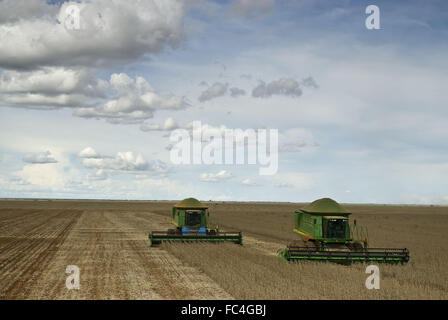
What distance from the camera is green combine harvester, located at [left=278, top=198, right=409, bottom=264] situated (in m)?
20.6

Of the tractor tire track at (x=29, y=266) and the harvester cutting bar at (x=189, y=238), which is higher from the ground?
the harvester cutting bar at (x=189, y=238)

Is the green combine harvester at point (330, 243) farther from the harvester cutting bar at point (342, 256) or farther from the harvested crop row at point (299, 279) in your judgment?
the harvested crop row at point (299, 279)

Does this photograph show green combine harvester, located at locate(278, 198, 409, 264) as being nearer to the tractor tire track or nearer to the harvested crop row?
the harvested crop row

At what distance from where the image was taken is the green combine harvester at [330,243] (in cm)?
2058

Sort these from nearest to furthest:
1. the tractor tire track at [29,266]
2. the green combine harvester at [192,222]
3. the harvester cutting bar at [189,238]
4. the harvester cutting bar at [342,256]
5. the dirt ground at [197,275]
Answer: the dirt ground at [197,275] < the tractor tire track at [29,266] < the harvester cutting bar at [342,256] < the harvester cutting bar at [189,238] < the green combine harvester at [192,222]

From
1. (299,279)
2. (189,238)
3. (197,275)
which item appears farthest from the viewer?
(189,238)

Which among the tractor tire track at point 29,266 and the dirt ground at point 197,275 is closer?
the dirt ground at point 197,275

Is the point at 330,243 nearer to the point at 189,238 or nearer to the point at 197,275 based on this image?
the point at 197,275

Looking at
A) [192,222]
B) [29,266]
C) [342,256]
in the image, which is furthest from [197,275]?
[192,222]

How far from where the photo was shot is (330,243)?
73.0 ft

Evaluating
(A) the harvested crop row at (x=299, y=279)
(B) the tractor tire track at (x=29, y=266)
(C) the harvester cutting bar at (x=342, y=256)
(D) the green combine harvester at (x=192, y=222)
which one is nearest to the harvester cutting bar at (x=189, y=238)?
(D) the green combine harvester at (x=192, y=222)

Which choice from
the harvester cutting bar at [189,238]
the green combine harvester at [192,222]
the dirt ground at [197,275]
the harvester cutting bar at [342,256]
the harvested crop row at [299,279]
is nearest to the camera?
the harvested crop row at [299,279]
